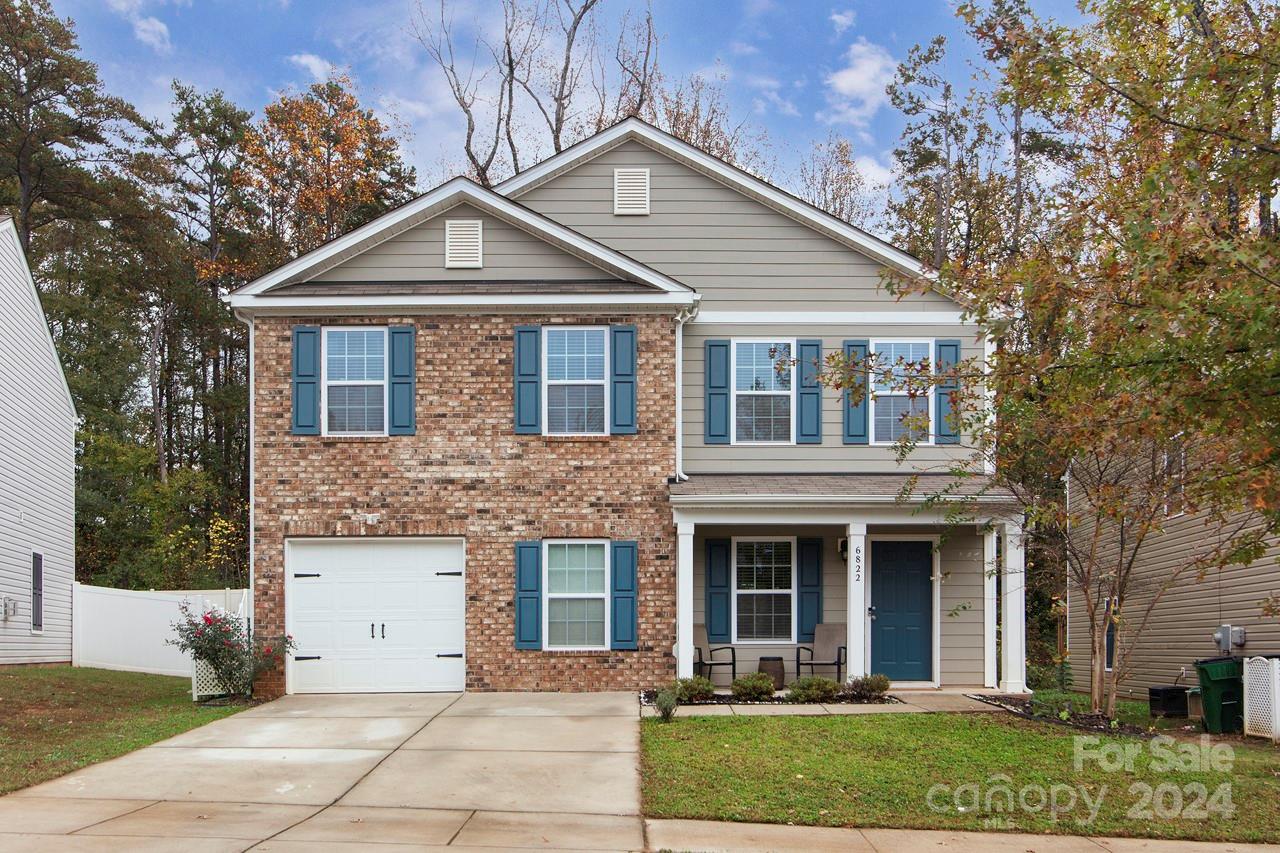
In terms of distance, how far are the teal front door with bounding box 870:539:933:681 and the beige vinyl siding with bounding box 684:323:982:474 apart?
130 cm

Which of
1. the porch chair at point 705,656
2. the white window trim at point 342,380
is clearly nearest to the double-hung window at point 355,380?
the white window trim at point 342,380

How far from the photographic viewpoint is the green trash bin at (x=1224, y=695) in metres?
13.5

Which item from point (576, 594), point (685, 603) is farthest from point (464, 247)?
point (685, 603)

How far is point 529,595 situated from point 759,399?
4.40m

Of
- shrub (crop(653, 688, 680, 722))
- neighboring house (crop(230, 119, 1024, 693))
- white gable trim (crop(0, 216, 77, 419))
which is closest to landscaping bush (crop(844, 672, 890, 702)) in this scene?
neighboring house (crop(230, 119, 1024, 693))

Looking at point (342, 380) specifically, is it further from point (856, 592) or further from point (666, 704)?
point (856, 592)

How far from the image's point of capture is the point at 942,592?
16.6 metres

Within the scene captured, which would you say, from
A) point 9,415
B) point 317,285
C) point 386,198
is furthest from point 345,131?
point 317,285

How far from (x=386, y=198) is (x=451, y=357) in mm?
17826

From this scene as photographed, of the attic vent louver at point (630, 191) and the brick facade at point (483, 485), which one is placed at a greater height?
the attic vent louver at point (630, 191)

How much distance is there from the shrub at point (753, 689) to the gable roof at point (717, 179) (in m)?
6.36

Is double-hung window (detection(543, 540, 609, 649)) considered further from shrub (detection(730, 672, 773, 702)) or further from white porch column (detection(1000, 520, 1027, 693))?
white porch column (detection(1000, 520, 1027, 693))

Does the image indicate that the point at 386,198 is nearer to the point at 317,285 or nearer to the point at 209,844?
the point at 317,285

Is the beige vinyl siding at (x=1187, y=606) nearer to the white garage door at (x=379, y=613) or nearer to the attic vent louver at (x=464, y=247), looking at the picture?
the white garage door at (x=379, y=613)
